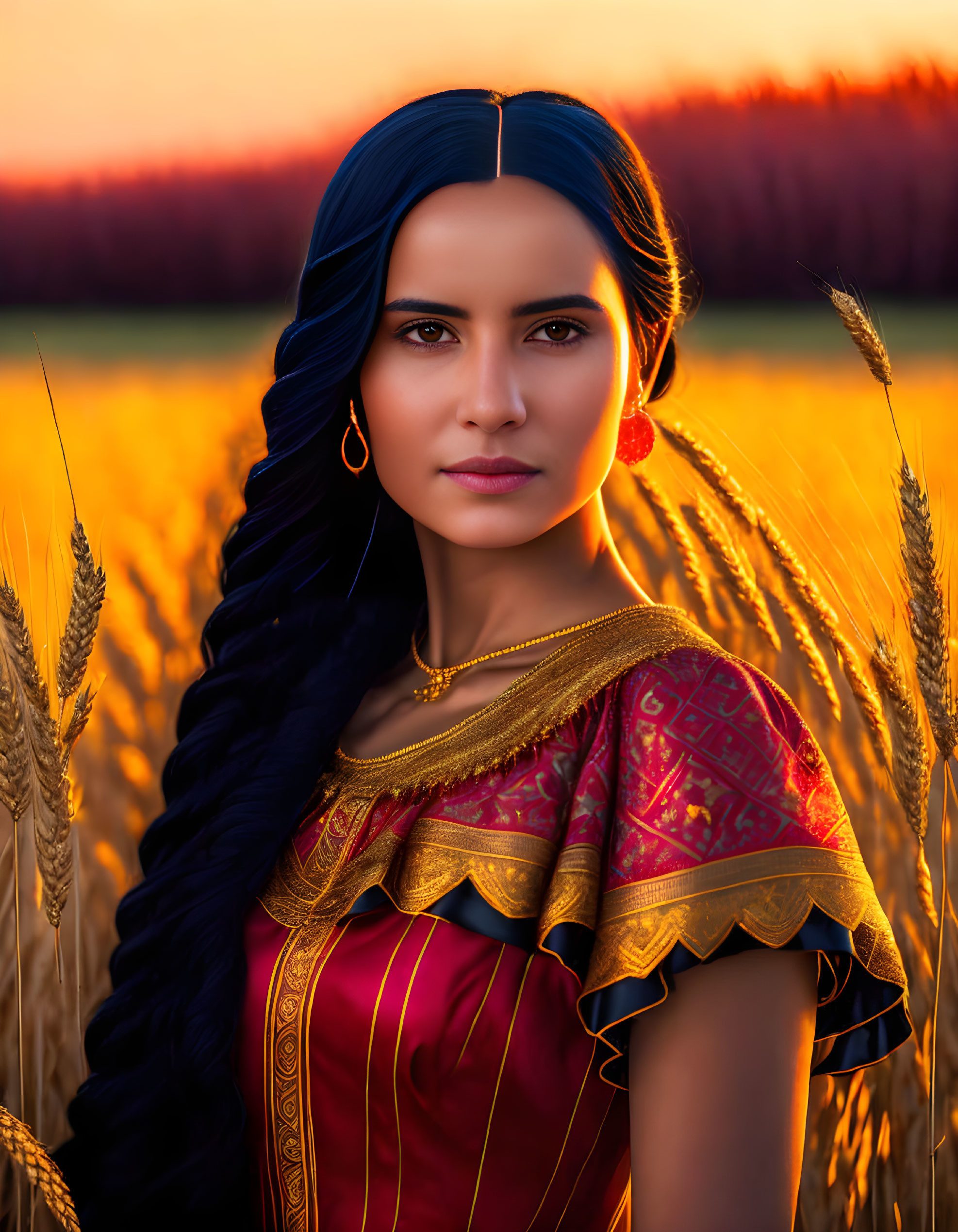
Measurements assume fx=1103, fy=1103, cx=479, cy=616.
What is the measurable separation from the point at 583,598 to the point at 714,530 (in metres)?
0.47

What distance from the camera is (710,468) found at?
1.56 metres

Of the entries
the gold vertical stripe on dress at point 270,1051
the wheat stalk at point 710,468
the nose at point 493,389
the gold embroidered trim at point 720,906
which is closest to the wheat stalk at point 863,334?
the wheat stalk at point 710,468

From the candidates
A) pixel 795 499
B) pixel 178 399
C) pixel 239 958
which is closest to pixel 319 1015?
pixel 239 958

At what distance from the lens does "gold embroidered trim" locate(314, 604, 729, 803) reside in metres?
1.14

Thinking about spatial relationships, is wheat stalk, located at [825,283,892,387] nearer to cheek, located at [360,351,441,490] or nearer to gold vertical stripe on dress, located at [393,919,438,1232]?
cheek, located at [360,351,441,490]

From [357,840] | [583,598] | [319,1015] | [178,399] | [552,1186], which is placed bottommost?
[552,1186]

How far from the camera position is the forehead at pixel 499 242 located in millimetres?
1090

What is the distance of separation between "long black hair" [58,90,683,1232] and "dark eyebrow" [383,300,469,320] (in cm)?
4

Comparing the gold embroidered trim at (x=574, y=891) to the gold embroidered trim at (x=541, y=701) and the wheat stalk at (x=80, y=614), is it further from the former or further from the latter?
the wheat stalk at (x=80, y=614)

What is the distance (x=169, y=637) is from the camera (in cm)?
204

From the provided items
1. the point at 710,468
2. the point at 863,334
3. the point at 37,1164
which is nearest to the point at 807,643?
the point at 710,468

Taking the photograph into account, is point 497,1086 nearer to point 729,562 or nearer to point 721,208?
point 729,562

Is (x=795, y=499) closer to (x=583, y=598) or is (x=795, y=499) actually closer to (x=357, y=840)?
(x=583, y=598)

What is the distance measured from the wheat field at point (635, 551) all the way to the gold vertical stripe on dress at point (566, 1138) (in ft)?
2.87
